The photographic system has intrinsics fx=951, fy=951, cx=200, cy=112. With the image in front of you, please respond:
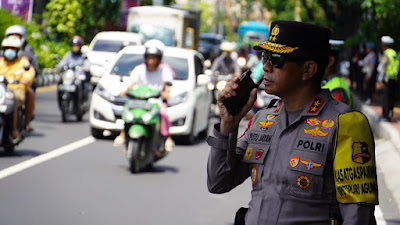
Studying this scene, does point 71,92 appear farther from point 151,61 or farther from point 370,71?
point 370,71

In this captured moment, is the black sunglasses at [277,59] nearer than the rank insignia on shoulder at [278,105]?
Yes

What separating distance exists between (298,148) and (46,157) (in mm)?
10001

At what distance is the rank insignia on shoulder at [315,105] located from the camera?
A: 3.73 metres

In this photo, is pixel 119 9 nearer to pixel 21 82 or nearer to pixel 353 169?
pixel 21 82

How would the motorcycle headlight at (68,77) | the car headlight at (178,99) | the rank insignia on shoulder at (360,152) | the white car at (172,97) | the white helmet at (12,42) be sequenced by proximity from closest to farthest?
the rank insignia on shoulder at (360,152), the white helmet at (12,42), the white car at (172,97), the car headlight at (178,99), the motorcycle headlight at (68,77)

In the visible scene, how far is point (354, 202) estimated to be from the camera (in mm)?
3533

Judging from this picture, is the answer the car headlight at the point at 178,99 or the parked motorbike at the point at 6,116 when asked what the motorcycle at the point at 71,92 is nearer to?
the car headlight at the point at 178,99

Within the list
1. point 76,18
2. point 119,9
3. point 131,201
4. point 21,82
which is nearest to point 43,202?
point 131,201

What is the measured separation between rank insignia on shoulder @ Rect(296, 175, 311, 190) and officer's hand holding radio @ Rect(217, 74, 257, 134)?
13.8 inches

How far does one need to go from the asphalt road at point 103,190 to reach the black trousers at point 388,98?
19.3ft

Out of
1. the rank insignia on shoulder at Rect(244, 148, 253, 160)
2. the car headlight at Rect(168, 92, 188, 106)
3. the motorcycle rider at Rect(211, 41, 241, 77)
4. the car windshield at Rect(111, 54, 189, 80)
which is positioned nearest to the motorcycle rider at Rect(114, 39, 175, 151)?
the car headlight at Rect(168, 92, 188, 106)

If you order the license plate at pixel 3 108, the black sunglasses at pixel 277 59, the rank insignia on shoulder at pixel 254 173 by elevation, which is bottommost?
the license plate at pixel 3 108

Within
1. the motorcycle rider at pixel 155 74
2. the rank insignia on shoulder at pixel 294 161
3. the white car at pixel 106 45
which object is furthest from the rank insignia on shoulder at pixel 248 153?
the white car at pixel 106 45

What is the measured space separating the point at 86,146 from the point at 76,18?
31204 millimetres
